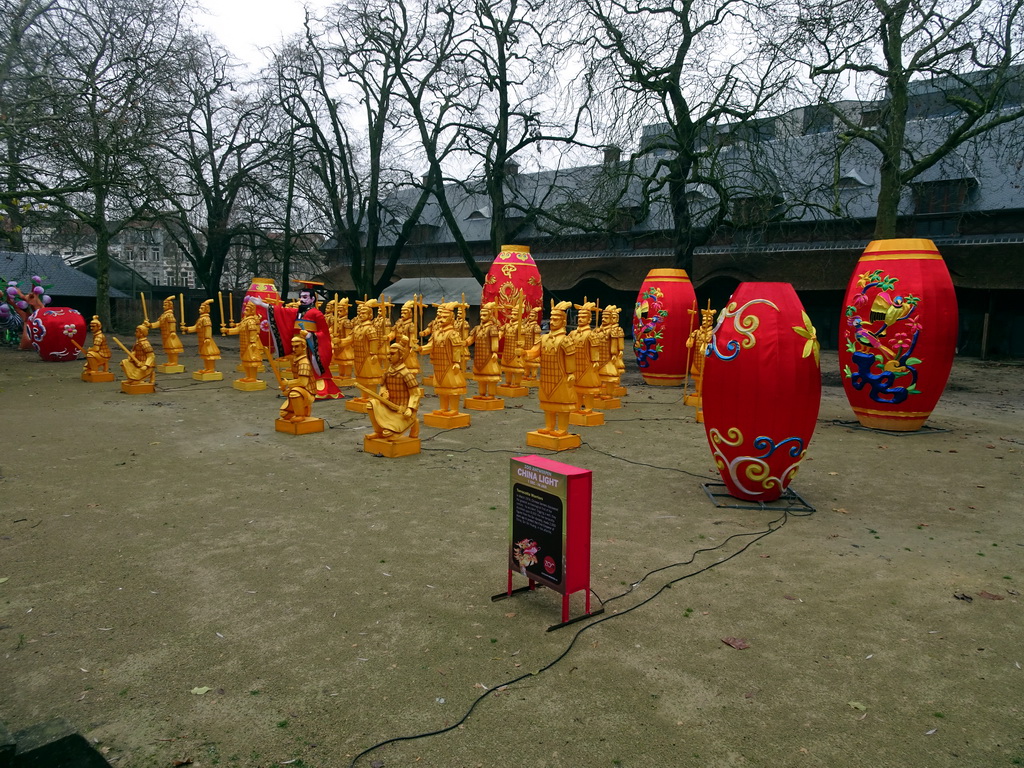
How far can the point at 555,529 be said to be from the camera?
419cm

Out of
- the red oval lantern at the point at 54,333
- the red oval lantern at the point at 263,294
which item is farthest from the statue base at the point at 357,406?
the red oval lantern at the point at 54,333

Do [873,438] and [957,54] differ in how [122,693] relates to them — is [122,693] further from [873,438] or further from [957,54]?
[957,54]

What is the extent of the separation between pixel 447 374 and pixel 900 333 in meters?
6.40

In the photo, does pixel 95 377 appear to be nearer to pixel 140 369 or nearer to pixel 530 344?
pixel 140 369

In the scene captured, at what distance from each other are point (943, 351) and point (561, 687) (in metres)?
8.58

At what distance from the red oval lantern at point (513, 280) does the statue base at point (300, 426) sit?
25.6 feet

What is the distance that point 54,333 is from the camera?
1783cm

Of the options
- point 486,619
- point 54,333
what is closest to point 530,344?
point 486,619

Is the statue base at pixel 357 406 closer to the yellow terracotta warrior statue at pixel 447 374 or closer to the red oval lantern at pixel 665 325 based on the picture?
the yellow terracotta warrior statue at pixel 447 374

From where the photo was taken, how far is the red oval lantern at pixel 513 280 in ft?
56.3

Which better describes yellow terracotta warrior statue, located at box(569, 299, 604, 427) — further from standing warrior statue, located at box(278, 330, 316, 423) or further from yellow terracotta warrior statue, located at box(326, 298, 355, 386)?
yellow terracotta warrior statue, located at box(326, 298, 355, 386)

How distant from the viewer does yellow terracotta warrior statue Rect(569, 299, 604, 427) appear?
946cm

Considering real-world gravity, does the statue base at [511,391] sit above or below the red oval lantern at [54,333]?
below

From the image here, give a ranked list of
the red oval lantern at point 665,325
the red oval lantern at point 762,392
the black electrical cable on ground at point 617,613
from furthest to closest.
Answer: the red oval lantern at point 665,325, the red oval lantern at point 762,392, the black electrical cable on ground at point 617,613
